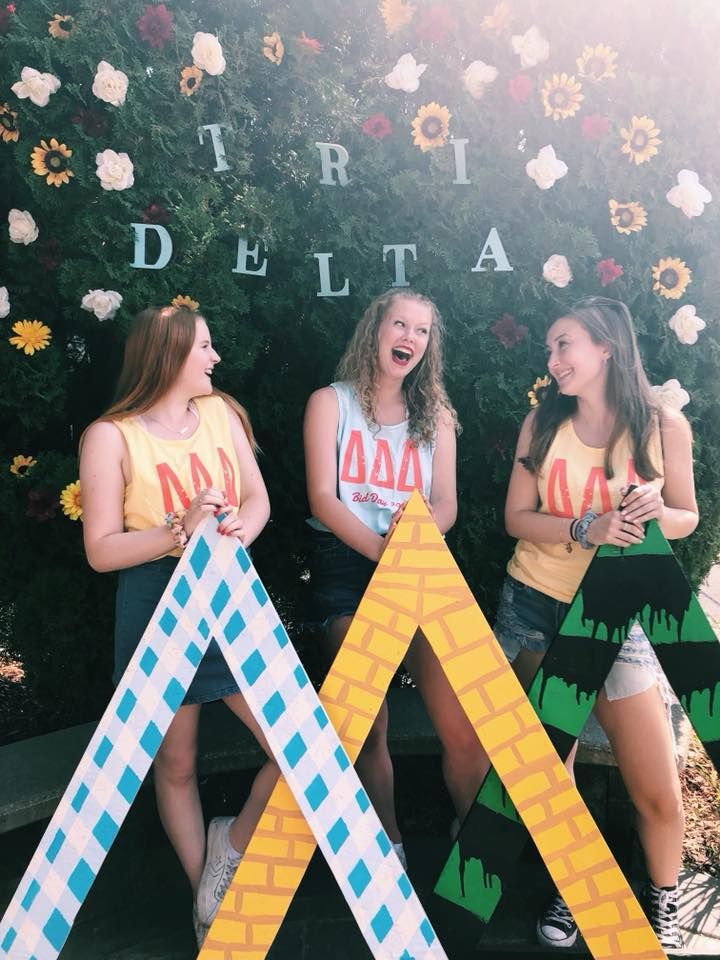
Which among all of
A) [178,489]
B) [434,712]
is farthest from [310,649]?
[178,489]

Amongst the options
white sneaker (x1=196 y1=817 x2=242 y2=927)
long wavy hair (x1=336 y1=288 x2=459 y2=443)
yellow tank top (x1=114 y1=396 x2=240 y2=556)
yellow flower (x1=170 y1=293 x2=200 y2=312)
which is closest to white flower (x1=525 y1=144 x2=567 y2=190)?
long wavy hair (x1=336 y1=288 x2=459 y2=443)

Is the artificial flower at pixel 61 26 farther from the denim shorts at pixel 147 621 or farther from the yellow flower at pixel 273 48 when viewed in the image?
the denim shorts at pixel 147 621

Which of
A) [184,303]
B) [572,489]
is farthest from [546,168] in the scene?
[184,303]

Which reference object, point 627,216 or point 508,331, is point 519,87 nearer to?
point 627,216

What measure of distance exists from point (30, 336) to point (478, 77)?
1.78 metres

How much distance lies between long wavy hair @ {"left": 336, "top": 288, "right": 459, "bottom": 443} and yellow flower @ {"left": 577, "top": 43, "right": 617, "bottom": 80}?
40.7 inches

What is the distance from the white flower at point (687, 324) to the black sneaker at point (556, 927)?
1895 millimetres

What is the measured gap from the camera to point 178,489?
2334 mm

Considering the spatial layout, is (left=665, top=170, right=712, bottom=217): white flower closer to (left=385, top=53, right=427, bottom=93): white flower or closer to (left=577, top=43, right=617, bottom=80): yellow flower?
(left=577, top=43, right=617, bottom=80): yellow flower

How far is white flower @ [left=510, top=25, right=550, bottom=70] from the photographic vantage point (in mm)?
2898

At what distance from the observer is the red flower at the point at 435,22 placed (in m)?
2.92

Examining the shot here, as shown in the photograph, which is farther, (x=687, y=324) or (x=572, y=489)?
(x=687, y=324)

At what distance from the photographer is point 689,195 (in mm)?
2900

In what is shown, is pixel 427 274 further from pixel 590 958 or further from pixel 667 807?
pixel 590 958
